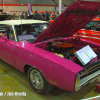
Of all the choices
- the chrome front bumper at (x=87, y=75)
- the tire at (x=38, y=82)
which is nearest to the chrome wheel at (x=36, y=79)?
the tire at (x=38, y=82)

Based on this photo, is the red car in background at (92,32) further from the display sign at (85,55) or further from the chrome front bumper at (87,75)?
the chrome front bumper at (87,75)

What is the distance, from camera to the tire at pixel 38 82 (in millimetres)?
2400

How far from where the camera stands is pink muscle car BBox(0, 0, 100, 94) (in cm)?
204

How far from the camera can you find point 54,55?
2.36m

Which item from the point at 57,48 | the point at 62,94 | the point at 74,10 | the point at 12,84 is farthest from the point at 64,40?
the point at 12,84

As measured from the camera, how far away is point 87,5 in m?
2.37

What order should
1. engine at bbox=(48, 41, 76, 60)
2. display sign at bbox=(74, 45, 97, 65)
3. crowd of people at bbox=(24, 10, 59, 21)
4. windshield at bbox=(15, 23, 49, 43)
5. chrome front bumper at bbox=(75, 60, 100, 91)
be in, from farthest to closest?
crowd of people at bbox=(24, 10, 59, 21) → windshield at bbox=(15, 23, 49, 43) → engine at bbox=(48, 41, 76, 60) → display sign at bbox=(74, 45, 97, 65) → chrome front bumper at bbox=(75, 60, 100, 91)

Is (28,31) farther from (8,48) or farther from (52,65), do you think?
(52,65)

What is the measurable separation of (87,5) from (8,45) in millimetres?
1949

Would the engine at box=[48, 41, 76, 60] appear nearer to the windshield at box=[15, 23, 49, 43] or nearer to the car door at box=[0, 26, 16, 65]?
the windshield at box=[15, 23, 49, 43]

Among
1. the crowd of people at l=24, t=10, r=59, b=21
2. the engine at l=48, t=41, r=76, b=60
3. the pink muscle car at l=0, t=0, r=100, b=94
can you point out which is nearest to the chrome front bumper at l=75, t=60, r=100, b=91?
the pink muscle car at l=0, t=0, r=100, b=94

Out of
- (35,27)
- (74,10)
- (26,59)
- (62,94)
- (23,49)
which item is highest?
(74,10)

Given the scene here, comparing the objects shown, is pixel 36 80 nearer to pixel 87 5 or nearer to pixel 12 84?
pixel 12 84

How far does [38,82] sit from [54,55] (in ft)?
2.17
